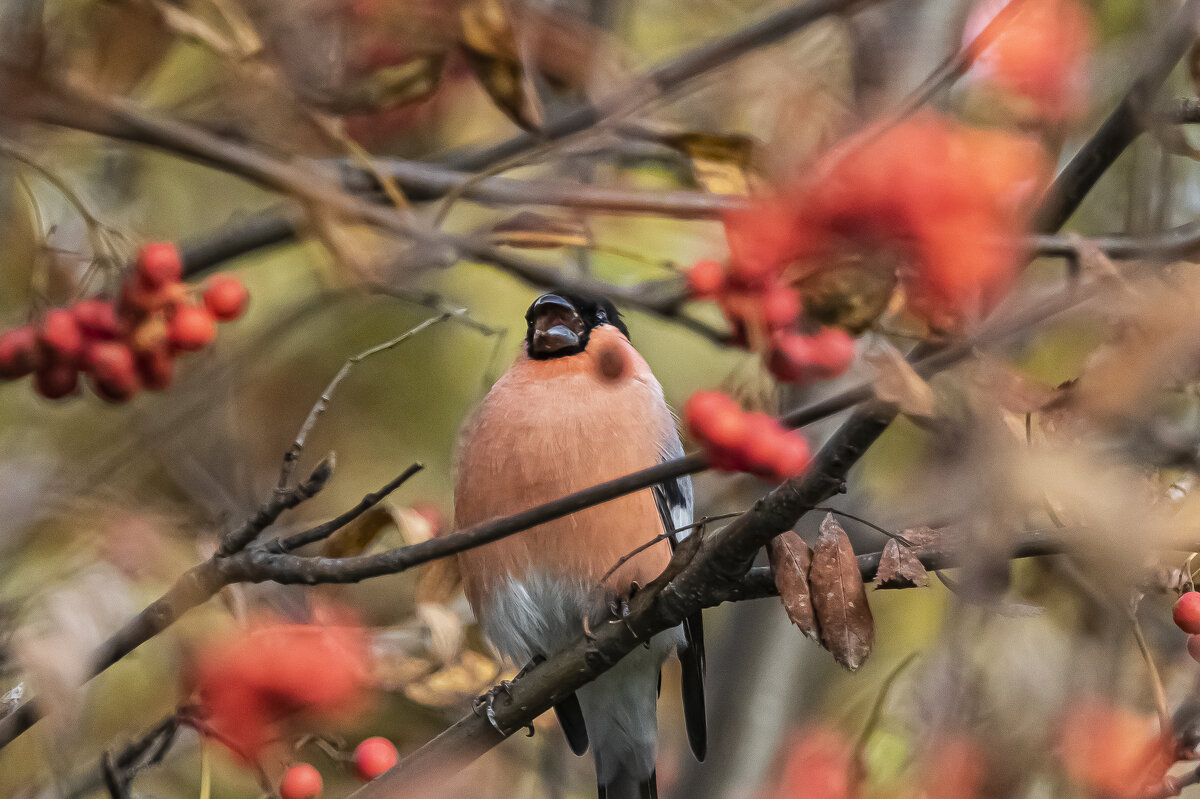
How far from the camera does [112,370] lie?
97.0 inches

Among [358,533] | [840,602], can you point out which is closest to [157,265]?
[358,533]

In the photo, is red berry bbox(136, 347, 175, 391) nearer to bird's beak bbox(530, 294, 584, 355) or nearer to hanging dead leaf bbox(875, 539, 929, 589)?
bird's beak bbox(530, 294, 584, 355)

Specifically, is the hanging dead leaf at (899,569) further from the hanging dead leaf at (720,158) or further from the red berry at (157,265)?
the red berry at (157,265)

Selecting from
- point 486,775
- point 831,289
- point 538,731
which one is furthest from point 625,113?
point 486,775

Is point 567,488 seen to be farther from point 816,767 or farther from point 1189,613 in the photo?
point 1189,613

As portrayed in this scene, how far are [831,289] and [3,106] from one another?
137 centimetres

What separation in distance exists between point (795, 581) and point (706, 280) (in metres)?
0.56

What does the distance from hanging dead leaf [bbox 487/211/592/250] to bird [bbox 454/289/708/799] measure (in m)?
0.88

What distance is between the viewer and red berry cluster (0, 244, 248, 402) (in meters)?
2.46

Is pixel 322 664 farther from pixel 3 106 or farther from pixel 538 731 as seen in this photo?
pixel 538 731

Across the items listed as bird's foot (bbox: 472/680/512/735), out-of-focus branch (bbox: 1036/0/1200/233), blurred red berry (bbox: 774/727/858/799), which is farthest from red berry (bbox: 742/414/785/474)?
blurred red berry (bbox: 774/727/858/799)

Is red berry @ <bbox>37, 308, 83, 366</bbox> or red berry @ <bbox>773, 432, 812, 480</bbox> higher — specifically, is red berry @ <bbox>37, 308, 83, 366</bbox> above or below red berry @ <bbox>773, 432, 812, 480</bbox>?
below

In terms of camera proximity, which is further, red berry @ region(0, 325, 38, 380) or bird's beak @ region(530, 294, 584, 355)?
bird's beak @ region(530, 294, 584, 355)

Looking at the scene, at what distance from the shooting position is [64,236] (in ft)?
10.2
